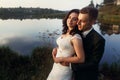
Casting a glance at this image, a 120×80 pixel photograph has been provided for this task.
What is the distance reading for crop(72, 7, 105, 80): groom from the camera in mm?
3188

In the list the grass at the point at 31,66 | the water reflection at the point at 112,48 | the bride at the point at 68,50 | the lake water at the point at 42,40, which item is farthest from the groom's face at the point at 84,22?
the water reflection at the point at 112,48

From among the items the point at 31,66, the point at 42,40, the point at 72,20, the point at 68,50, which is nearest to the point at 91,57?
the point at 68,50

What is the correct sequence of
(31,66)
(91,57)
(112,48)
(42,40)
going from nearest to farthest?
1. (91,57)
2. (31,66)
3. (112,48)
4. (42,40)

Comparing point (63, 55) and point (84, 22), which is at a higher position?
point (84, 22)

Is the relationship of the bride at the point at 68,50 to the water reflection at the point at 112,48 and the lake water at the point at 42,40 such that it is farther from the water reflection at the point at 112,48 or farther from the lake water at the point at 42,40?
the water reflection at the point at 112,48

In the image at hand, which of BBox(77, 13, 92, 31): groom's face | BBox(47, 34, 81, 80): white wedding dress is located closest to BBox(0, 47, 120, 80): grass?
BBox(47, 34, 81, 80): white wedding dress

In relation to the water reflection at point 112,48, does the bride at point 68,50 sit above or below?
above

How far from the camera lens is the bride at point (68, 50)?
328 cm

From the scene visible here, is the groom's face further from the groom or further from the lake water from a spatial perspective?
the lake water

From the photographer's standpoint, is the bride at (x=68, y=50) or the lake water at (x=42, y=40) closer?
the bride at (x=68, y=50)

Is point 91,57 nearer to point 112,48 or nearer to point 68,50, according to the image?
point 68,50

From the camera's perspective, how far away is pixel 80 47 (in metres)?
3.25

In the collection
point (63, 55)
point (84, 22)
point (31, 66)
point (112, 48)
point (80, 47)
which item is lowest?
point (112, 48)

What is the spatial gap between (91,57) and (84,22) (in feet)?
1.17
